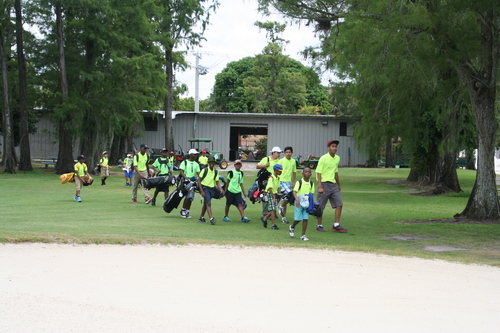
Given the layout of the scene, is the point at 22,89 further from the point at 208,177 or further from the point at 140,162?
the point at 208,177

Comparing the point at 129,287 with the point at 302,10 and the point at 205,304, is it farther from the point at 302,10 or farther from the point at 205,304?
the point at 302,10

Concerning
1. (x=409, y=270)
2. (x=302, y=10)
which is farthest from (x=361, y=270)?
(x=302, y=10)

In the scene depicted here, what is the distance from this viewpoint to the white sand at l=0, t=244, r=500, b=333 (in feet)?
19.3

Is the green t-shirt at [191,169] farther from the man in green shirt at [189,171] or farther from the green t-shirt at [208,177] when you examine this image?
the green t-shirt at [208,177]

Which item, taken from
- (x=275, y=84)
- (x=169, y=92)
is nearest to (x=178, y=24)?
(x=169, y=92)

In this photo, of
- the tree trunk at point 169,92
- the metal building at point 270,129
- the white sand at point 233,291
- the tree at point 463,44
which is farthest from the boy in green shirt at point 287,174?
the metal building at point 270,129

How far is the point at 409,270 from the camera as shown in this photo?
28.7ft

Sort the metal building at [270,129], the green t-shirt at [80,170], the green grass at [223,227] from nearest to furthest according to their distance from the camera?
the green grass at [223,227], the green t-shirt at [80,170], the metal building at [270,129]

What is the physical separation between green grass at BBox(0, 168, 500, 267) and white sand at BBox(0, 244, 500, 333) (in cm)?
78

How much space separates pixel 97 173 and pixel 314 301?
106 ft

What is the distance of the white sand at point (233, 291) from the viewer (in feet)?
19.3

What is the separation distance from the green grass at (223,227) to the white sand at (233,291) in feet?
2.57

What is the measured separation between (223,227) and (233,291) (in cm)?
614

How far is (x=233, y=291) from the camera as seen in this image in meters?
7.12
